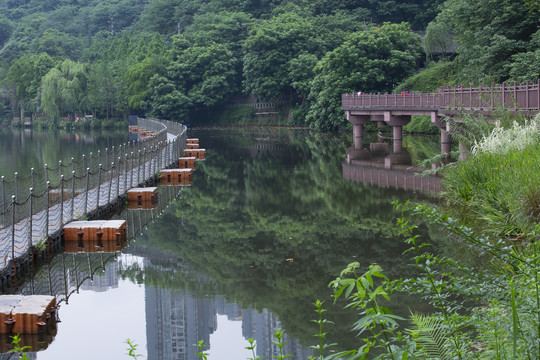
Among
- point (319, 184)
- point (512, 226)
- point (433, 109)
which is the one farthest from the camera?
point (433, 109)

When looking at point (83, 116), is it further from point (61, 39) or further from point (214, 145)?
point (214, 145)

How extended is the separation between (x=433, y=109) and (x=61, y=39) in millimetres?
73462

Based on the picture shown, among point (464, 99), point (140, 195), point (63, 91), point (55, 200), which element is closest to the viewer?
point (55, 200)

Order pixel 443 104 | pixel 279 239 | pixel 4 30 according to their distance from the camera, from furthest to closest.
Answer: pixel 4 30
pixel 443 104
pixel 279 239

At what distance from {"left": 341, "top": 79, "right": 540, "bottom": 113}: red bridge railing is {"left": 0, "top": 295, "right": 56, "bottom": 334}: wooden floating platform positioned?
13.8 meters

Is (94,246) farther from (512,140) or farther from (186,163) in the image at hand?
(186,163)

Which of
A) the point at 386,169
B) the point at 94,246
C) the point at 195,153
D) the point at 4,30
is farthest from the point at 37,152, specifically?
the point at 4,30

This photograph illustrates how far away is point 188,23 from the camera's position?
82688 millimetres

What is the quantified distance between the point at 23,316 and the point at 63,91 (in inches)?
2599

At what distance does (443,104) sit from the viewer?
96.1 feet

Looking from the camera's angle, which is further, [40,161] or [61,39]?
[61,39]

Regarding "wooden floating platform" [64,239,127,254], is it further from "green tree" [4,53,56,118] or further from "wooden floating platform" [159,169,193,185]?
"green tree" [4,53,56,118]

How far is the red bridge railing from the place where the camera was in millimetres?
22016

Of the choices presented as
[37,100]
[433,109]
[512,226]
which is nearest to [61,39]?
[37,100]
